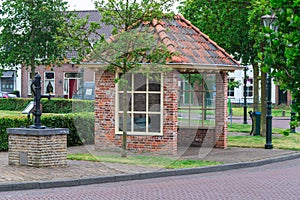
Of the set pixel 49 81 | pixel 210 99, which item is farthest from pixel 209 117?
pixel 49 81

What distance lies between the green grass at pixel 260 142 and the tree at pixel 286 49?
14501mm

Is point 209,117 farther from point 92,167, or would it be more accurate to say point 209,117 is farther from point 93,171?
point 93,171

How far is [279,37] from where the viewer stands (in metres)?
6.66

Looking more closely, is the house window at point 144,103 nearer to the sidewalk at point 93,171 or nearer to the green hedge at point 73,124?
the sidewalk at point 93,171

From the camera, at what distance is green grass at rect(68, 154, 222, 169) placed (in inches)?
608

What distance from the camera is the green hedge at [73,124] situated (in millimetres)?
18328

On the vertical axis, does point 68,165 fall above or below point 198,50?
below

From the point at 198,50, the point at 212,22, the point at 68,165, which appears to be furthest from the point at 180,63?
the point at 212,22

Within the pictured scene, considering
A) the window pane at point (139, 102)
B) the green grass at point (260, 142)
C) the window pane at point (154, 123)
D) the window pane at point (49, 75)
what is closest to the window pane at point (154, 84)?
the window pane at point (139, 102)

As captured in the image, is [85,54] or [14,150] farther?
[85,54]

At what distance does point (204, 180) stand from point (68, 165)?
337cm

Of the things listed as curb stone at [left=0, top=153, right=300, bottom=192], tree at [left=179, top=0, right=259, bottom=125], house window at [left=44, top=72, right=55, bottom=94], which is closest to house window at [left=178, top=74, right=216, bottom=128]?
curb stone at [left=0, top=153, right=300, bottom=192]

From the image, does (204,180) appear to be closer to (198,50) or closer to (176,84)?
(176,84)

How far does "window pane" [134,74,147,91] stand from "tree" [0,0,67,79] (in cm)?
1941
